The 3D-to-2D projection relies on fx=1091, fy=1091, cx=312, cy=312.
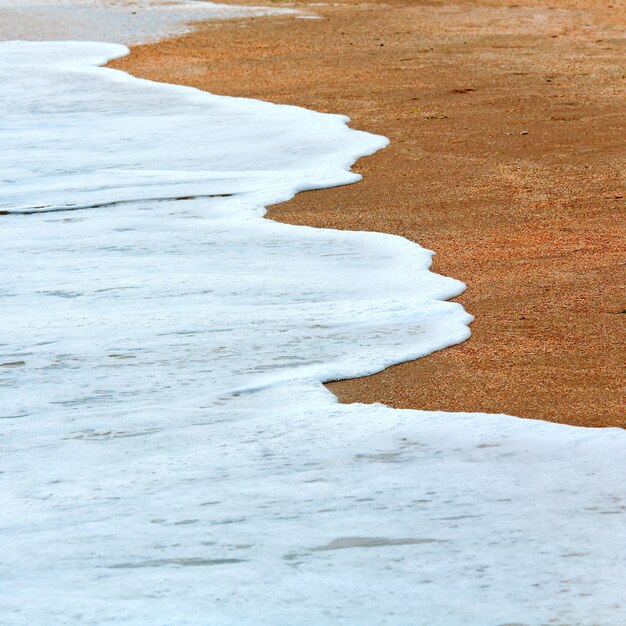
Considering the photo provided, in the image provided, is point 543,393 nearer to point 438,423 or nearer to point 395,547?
point 438,423

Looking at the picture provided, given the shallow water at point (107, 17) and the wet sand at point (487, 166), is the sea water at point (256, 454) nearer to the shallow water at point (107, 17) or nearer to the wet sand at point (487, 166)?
the wet sand at point (487, 166)

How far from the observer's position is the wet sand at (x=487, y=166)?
317 cm

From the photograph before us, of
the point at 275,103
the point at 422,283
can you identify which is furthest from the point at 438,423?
the point at 275,103

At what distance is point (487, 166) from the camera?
5.42m

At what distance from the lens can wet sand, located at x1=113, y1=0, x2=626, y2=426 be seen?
3.17 m

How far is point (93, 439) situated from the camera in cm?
288

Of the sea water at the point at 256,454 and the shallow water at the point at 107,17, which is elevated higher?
the shallow water at the point at 107,17

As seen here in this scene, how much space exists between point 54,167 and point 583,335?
3313mm

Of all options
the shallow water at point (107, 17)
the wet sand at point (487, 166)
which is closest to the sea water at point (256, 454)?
the wet sand at point (487, 166)

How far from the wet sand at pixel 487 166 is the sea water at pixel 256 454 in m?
0.15

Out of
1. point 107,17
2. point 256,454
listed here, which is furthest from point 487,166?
point 107,17

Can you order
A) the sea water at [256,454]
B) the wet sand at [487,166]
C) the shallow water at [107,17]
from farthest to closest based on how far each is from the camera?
the shallow water at [107,17] < the wet sand at [487,166] < the sea water at [256,454]

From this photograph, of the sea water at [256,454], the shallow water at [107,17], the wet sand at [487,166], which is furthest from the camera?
the shallow water at [107,17]

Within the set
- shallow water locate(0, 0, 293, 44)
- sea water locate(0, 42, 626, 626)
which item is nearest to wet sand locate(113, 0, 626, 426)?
sea water locate(0, 42, 626, 626)
